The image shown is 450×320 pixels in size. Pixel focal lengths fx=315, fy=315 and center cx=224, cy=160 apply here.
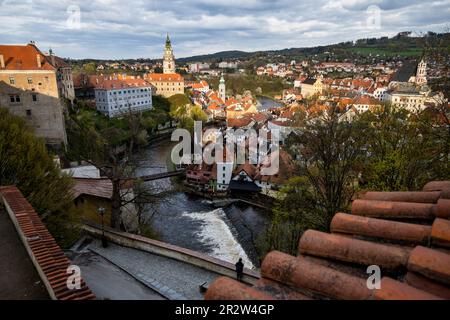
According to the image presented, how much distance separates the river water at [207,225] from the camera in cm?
1972

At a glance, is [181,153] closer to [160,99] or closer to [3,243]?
[160,99]

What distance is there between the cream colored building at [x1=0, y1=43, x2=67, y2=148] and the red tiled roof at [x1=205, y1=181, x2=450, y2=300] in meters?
29.5

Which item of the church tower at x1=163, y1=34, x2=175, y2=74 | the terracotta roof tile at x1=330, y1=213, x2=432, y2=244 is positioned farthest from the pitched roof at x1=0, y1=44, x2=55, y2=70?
the church tower at x1=163, y1=34, x2=175, y2=74

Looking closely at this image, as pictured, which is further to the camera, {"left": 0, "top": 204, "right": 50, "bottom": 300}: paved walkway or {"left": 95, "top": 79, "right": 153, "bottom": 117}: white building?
{"left": 95, "top": 79, "right": 153, "bottom": 117}: white building

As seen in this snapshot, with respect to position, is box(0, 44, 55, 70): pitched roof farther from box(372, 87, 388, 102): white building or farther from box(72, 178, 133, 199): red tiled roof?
box(372, 87, 388, 102): white building

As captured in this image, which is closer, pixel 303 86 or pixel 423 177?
pixel 423 177

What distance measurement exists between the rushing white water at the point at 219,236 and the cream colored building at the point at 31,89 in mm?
14783

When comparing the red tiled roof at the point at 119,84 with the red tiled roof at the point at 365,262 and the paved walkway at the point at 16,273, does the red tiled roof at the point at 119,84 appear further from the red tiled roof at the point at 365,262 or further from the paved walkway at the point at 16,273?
the red tiled roof at the point at 365,262

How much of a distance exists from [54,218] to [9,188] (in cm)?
267

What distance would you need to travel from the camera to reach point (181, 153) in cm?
4550

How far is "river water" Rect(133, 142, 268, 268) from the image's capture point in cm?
1972

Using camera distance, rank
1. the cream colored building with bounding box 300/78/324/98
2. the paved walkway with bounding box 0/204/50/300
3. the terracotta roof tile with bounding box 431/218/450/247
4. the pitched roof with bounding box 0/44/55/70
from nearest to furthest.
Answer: the terracotta roof tile with bounding box 431/218/450/247, the paved walkway with bounding box 0/204/50/300, the pitched roof with bounding box 0/44/55/70, the cream colored building with bounding box 300/78/324/98

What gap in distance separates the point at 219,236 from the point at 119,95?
42.0 metres
